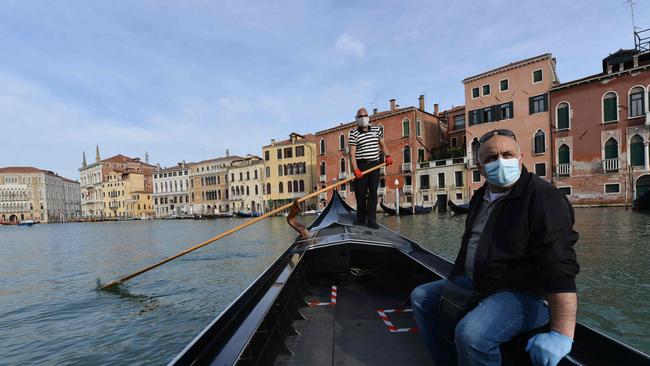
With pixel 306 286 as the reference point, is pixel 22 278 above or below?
below

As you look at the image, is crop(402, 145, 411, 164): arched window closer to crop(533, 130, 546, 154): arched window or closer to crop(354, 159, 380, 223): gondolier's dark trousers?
crop(533, 130, 546, 154): arched window

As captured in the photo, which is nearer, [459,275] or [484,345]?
[484,345]

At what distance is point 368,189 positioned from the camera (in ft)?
10.6

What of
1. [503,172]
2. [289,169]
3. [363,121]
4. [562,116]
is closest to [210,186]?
[289,169]

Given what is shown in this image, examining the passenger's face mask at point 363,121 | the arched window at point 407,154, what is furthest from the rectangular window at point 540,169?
the passenger's face mask at point 363,121

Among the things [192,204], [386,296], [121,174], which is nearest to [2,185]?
[121,174]

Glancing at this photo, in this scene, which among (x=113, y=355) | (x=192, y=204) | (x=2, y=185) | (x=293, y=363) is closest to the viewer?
(x=293, y=363)

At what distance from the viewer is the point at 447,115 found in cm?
2266

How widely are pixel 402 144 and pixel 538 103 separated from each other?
7.18 m

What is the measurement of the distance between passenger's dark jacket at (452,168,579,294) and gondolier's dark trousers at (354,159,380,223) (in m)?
2.12

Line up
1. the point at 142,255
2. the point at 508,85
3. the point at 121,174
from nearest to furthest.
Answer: the point at 142,255 < the point at 508,85 < the point at 121,174

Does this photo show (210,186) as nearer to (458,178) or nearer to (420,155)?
(420,155)

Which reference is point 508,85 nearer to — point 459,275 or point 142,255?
point 142,255

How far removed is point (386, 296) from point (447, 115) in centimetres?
2237
